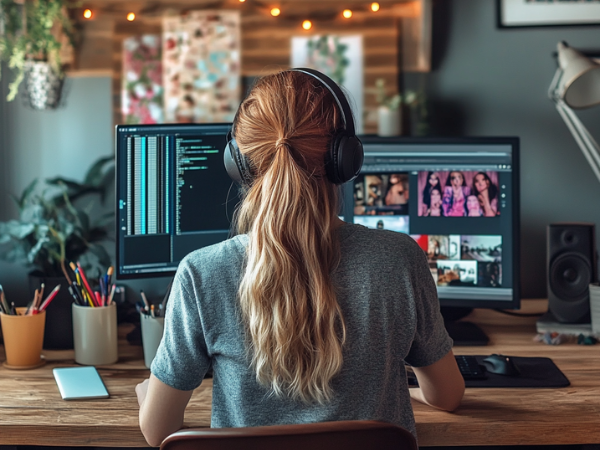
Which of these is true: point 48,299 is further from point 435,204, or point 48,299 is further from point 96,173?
point 435,204

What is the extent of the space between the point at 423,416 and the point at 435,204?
0.62 metres

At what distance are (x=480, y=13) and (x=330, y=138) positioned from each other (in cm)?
116

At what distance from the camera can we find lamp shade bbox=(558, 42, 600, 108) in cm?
163

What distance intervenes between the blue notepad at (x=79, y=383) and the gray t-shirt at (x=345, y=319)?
13.1 inches

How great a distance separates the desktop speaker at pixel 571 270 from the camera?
1621mm

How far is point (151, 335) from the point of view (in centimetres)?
138

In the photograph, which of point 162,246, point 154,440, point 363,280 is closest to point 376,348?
point 363,280

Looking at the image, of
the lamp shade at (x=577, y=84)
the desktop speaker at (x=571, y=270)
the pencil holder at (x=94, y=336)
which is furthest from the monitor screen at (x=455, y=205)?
the pencil holder at (x=94, y=336)

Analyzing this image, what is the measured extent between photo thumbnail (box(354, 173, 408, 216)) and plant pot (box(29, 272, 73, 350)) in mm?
717

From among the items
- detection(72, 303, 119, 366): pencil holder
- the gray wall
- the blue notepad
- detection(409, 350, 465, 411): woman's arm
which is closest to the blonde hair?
detection(409, 350, 465, 411): woman's arm

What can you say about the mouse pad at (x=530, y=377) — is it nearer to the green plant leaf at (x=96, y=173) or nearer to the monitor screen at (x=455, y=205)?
the monitor screen at (x=455, y=205)

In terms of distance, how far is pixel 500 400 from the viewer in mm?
1200

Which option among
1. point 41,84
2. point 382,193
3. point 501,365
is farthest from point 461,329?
point 41,84

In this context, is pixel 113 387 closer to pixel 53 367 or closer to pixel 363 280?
pixel 53 367
